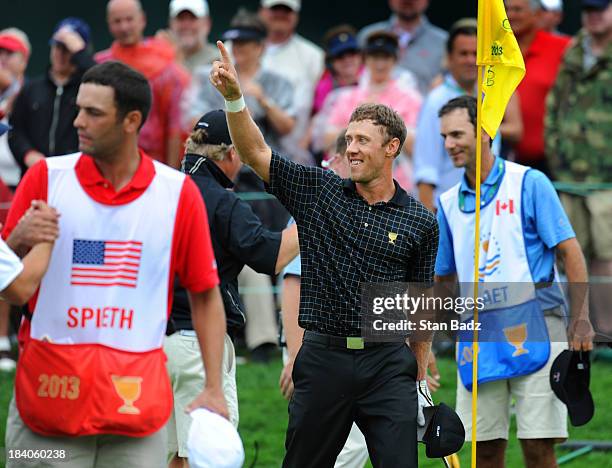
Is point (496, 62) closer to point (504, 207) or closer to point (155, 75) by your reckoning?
point (504, 207)

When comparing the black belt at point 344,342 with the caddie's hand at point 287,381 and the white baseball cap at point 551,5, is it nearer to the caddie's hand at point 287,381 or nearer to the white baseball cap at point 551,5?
the caddie's hand at point 287,381

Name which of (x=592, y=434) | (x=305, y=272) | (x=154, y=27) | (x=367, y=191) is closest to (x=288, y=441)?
(x=305, y=272)

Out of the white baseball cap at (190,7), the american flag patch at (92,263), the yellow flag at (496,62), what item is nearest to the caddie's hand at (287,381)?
the yellow flag at (496,62)

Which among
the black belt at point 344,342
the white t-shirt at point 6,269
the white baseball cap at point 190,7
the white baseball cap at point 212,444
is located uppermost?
the white baseball cap at point 190,7

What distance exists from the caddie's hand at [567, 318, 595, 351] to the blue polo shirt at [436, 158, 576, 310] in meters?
0.24

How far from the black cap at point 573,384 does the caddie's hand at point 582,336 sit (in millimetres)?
43

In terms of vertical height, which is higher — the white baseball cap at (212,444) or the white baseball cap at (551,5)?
the white baseball cap at (551,5)

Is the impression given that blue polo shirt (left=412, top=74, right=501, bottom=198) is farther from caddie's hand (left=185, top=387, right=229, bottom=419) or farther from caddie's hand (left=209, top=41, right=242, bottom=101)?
caddie's hand (left=185, top=387, right=229, bottom=419)


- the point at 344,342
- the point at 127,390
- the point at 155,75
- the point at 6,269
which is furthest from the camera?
the point at 155,75

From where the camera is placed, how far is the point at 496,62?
23.1ft

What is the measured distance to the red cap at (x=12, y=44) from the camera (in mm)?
12891

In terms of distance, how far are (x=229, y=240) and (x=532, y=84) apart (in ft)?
18.3

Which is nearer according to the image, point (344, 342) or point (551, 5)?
point (344, 342)

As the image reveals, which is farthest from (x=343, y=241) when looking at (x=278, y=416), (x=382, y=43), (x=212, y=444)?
(x=382, y=43)
